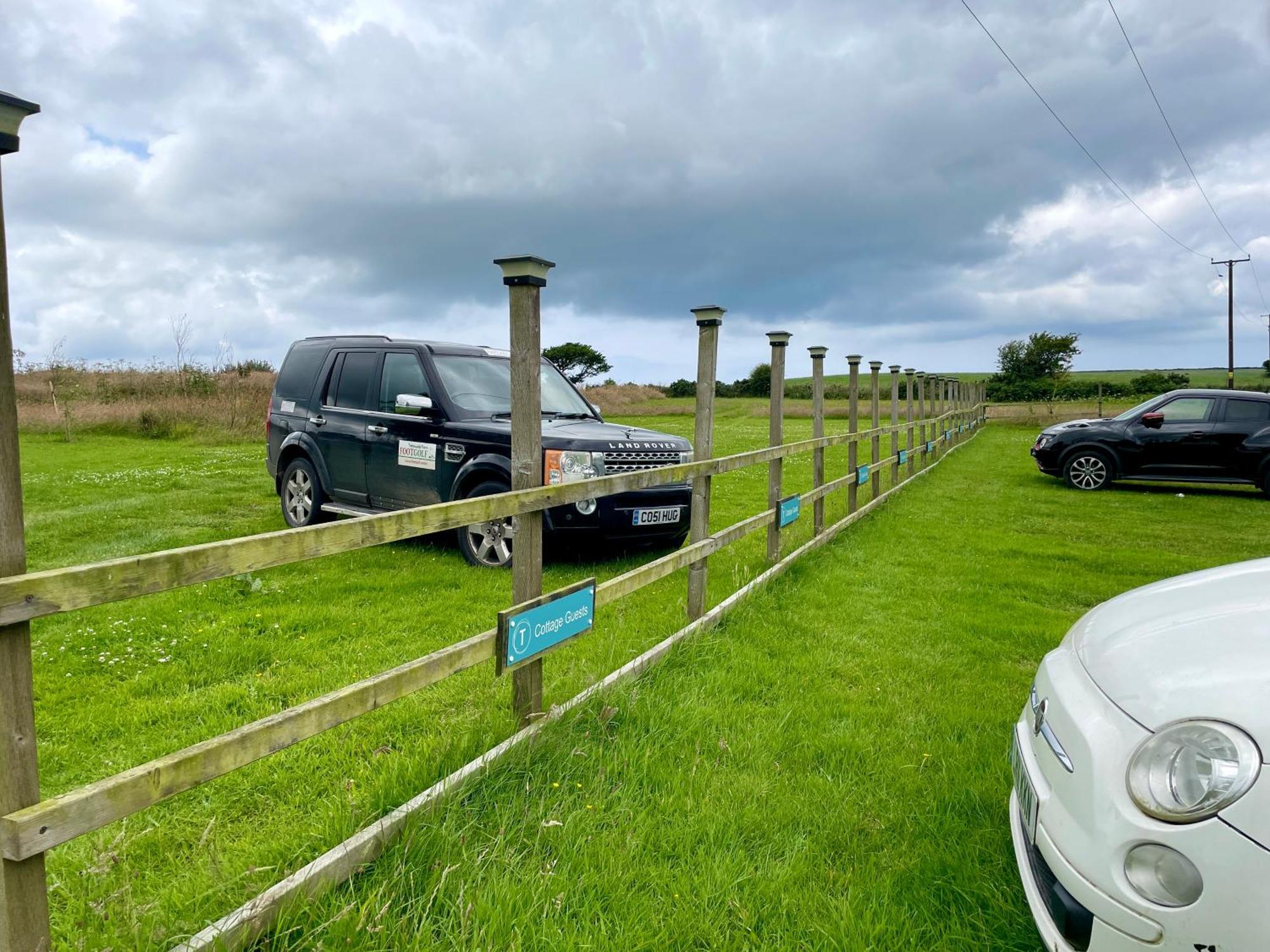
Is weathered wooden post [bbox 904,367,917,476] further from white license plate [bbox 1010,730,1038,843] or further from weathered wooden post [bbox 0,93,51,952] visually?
weathered wooden post [bbox 0,93,51,952]

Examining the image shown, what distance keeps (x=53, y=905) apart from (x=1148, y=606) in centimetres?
328

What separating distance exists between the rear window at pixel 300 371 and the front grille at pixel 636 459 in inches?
145

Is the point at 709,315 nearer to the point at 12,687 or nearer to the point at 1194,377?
the point at 12,687

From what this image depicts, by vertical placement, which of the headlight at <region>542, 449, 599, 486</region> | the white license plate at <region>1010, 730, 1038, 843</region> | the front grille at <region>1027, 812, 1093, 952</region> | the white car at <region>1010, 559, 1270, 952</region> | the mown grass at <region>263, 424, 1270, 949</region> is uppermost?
the headlight at <region>542, 449, 599, 486</region>

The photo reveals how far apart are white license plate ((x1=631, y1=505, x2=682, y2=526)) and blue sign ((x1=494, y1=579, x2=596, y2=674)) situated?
3.06 meters

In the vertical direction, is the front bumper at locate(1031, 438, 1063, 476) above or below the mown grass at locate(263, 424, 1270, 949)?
above

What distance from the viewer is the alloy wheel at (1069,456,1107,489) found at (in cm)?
1340

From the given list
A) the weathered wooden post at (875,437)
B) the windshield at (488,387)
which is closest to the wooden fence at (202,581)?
the windshield at (488,387)

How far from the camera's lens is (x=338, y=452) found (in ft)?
25.4

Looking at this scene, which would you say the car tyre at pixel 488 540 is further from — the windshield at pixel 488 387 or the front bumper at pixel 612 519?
the windshield at pixel 488 387

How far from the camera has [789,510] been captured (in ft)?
21.0

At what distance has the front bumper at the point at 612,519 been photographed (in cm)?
633

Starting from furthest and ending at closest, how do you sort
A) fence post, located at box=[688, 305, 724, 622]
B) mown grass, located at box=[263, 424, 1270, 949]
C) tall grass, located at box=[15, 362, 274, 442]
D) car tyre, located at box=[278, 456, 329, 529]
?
tall grass, located at box=[15, 362, 274, 442], car tyre, located at box=[278, 456, 329, 529], fence post, located at box=[688, 305, 724, 622], mown grass, located at box=[263, 424, 1270, 949]

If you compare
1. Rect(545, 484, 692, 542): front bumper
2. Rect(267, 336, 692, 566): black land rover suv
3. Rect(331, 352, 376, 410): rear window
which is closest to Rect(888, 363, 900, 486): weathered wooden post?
Rect(267, 336, 692, 566): black land rover suv
